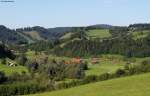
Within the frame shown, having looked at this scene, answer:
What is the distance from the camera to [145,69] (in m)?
101

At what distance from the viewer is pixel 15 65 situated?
15075 cm

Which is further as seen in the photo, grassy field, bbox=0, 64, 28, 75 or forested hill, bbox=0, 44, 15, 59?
forested hill, bbox=0, 44, 15, 59

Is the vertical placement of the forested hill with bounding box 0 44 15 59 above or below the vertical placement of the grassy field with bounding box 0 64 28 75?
above

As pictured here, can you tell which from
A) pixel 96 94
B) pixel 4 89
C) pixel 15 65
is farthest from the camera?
pixel 15 65

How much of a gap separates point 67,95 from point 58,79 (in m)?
54.8

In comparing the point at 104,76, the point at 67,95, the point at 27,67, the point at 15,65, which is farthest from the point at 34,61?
the point at 67,95

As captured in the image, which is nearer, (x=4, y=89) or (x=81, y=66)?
(x=4, y=89)

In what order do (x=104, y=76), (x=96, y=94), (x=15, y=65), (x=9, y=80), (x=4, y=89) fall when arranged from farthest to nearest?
(x=15, y=65), (x=9, y=80), (x=104, y=76), (x=4, y=89), (x=96, y=94)

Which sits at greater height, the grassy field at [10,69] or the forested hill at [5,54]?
the forested hill at [5,54]

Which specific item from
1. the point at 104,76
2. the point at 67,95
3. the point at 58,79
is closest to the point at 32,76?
the point at 58,79

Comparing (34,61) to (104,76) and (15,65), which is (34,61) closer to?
(15,65)

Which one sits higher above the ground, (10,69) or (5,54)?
(5,54)

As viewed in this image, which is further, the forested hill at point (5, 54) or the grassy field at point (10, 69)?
the forested hill at point (5, 54)

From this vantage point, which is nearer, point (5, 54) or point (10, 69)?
point (10, 69)
